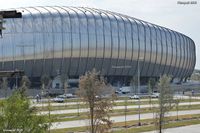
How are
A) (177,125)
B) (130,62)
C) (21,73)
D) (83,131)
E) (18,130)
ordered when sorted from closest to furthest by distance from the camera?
(21,73), (18,130), (83,131), (177,125), (130,62)

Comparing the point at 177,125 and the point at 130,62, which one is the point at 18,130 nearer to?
the point at 177,125

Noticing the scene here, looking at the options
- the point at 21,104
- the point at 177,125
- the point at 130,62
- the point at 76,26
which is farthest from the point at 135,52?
the point at 21,104

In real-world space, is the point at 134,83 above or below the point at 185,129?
above

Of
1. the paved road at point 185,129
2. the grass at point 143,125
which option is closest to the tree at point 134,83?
the grass at point 143,125

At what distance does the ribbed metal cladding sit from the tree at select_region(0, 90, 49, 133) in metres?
120

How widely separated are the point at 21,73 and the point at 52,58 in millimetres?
130658

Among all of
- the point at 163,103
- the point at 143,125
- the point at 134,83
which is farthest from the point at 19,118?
the point at 134,83

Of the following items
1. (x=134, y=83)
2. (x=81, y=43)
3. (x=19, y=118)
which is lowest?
(x=19, y=118)

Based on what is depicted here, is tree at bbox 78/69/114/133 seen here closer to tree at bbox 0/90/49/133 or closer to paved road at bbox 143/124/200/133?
paved road at bbox 143/124/200/133

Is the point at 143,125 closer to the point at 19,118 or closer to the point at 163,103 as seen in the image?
the point at 163,103

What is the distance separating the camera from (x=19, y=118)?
20.4 metres

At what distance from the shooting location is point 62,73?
145 m

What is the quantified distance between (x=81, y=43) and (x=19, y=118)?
12853cm

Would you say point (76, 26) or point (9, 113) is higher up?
point (76, 26)
